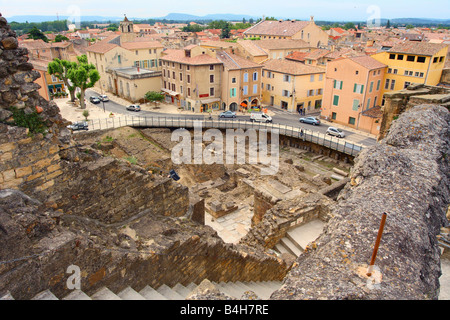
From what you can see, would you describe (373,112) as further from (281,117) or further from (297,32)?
(297,32)

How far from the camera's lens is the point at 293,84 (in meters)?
41.0

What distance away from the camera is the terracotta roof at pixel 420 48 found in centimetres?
3209

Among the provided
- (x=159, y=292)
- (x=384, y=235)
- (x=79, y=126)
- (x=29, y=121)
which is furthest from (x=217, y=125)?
(x=384, y=235)

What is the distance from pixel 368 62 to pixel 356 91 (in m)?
3.46

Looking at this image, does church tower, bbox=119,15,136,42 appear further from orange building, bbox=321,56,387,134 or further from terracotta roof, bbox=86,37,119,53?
orange building, bbox=321,56,387,134

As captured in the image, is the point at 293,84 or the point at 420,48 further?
the point at 293,84

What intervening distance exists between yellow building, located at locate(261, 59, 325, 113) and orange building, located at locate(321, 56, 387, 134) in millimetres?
3785

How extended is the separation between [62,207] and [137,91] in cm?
3871

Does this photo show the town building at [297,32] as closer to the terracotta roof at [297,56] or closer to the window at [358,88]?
the terracotta roof at [297,56]

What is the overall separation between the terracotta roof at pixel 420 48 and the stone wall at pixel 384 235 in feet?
97.0

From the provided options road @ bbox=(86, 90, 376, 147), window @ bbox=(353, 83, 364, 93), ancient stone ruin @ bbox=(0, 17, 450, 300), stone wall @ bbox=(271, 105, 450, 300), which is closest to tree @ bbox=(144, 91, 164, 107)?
road @ bbox=(86, 90, 376, 147)

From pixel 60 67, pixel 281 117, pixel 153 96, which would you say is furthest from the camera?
pixel 153 96

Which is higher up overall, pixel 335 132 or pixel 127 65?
pixel 127 65
